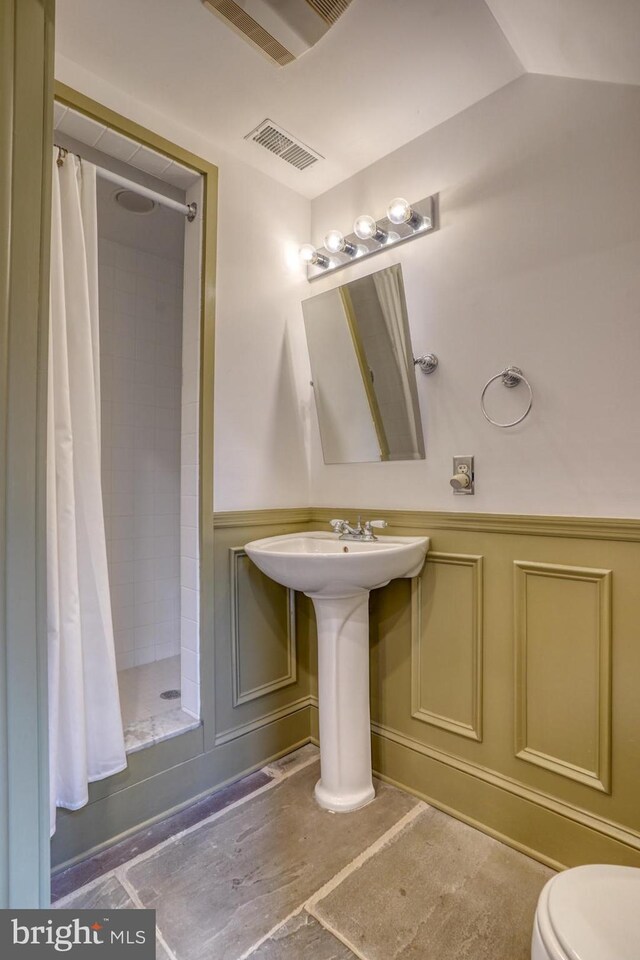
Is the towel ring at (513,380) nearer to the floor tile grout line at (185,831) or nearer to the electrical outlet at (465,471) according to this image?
the electrical outlet at (465,471)

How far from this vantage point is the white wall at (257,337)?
6.14 feet

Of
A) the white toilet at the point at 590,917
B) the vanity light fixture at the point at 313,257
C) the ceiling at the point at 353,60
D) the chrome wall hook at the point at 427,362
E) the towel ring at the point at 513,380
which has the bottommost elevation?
the white toilet at the point at 590,917

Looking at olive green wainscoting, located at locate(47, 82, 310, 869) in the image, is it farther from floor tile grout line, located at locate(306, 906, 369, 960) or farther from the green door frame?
the green door frame

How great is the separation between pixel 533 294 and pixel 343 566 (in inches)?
40.1

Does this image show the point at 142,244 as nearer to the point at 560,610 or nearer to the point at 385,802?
the point at 560,610

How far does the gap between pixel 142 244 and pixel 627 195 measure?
6.98 feet

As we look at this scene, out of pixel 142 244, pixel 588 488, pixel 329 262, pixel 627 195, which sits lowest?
pixel 588 488

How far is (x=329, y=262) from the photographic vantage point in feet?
6.72

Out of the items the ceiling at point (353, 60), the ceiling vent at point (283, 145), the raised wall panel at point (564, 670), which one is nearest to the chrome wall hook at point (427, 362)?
the raised wall panel at point (564, 670)

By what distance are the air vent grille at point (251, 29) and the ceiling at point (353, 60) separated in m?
0.06

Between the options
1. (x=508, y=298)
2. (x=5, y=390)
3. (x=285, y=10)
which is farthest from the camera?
(x=508, y=298)

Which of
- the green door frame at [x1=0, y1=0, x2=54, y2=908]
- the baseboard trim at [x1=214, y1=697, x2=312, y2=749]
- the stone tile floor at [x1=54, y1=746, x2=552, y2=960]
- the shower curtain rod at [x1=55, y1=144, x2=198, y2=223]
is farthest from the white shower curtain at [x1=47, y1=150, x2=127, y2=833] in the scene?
the green door frame at [x1=0, y1=0, x2=54, y2=908]

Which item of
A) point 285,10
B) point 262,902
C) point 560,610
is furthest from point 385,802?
point 285,10

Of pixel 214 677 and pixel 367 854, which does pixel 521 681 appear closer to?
pixel 367 854
